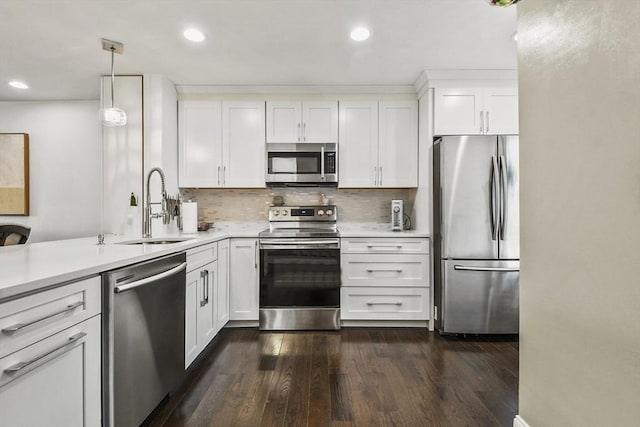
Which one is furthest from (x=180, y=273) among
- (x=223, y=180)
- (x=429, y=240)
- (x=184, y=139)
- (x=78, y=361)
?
(x=429, y=240)

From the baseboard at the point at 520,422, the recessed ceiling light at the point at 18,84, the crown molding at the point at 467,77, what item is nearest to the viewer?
the baseboard at the point at 520,422

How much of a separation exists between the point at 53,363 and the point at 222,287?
194 cm

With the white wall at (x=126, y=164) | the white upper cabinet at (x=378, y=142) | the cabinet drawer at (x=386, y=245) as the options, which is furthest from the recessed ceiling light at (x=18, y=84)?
the cabinet drawer at (x=386, y=245)

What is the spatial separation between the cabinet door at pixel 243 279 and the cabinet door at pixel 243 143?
0.73 m

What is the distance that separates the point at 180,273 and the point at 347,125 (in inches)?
92.7

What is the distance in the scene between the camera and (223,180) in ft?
12.1

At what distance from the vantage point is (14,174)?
4.09 m

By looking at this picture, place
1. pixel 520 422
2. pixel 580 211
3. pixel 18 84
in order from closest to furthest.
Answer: pixel 580 211, pixel 520 422, pixel 18 84

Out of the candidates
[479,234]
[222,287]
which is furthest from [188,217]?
[479,234]

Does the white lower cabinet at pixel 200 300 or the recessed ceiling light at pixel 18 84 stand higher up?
the recessed ceiling light at pixel 18 84

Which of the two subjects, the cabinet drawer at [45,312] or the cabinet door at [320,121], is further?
the cabinet door at [320,121]

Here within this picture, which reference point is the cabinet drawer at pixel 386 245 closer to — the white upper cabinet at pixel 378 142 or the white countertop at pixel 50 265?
the white upper cabinet at pixel 378 142

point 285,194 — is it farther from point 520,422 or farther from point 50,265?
point 520,422

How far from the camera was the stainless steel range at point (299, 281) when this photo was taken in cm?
324
